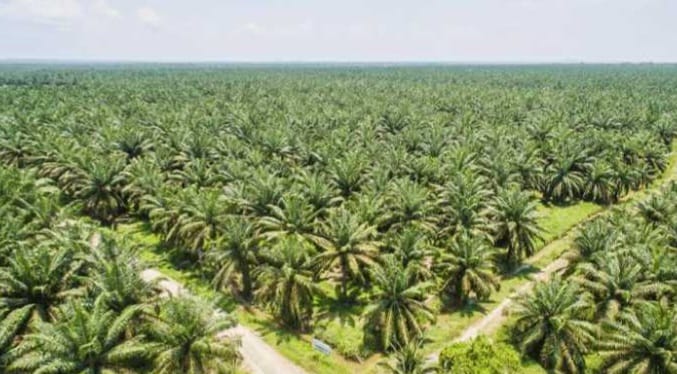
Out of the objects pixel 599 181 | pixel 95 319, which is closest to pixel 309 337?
pixel 95 319

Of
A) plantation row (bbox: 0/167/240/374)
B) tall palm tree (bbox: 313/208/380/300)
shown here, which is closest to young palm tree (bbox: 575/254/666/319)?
tall palm tree (bbox: 313/208/380/300)

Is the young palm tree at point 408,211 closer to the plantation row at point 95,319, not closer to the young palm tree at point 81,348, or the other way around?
the plantation row at point 95,319

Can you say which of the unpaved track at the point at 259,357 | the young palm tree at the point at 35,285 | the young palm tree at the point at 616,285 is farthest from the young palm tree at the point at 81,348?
the young palm tree at the point at 616,285

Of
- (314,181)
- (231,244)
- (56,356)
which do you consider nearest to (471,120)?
(314,181)

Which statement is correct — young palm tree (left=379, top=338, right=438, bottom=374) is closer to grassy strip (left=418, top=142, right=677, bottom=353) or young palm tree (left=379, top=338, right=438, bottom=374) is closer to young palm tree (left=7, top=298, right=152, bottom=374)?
grassy strip (left=418, top=142, right=677, bottom=353)

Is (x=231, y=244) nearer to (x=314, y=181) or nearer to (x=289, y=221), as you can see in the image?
(x=289, y=221)
